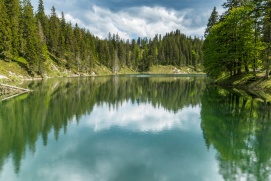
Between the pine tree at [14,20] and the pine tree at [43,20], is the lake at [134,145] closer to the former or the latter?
the pine tree at [14,20]

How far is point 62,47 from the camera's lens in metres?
101

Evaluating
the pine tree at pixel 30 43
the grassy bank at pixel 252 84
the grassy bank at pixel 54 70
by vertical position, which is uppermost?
the pine tree at pixel 30 43

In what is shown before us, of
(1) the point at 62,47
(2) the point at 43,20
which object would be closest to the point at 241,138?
(1) the point at 62,47

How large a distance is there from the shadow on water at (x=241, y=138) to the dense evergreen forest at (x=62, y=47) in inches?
2432

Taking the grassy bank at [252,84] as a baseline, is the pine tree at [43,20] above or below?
above

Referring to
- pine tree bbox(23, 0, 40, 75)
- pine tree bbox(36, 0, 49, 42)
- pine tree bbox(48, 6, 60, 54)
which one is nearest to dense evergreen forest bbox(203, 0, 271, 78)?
pine tree bbox(23, 0, 40, 75)

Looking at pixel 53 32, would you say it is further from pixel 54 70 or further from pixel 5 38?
pixel 5 38

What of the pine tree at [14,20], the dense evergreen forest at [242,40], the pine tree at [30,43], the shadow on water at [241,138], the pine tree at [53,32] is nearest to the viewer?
the shadow on water at [241,138]

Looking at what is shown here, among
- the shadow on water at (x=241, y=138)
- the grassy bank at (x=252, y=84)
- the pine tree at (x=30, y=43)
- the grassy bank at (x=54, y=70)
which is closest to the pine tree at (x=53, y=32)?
the grassy bank at (x=54, y=70)

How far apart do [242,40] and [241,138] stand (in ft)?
102

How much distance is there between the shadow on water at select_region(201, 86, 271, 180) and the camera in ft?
34.3

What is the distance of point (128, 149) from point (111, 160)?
1.85 meters

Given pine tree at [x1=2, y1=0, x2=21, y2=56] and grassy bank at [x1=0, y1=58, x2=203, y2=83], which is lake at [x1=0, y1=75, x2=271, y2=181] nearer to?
grassy bank at [x1=0, y1=58, x2=203, y2=83]

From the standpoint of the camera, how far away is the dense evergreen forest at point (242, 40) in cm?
Result: 3472
